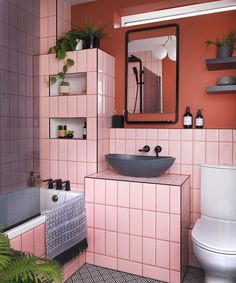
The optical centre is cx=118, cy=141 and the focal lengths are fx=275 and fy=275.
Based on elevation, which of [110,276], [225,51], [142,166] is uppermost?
[225,51]

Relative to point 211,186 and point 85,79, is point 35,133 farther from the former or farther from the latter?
point 211,186

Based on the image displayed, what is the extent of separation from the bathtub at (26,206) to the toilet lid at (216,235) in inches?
40.3

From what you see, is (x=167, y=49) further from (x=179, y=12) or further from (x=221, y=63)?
(x=221, y=63)

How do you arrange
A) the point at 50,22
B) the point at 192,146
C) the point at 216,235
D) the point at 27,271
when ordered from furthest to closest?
the point at 50,22 → the point at 192,146 → the point at 216,235 → the point at 27,271

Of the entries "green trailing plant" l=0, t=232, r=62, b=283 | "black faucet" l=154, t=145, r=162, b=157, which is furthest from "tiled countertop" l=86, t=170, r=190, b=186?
"green trailing plant" l=0, t=232, r=62, b=283

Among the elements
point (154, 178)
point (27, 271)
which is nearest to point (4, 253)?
point (27, 271)

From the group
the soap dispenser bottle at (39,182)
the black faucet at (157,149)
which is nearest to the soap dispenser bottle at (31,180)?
the soap dispenser bottle at (39,182)

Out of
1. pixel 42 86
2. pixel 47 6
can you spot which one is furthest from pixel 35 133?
pixel 47 6

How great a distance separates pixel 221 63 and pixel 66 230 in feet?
5.63

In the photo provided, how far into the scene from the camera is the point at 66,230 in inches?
79.0

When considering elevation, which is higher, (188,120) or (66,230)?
(188,120)

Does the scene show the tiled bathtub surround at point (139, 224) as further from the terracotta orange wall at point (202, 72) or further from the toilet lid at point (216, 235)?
the terracotta orange wall at point (202, 72)

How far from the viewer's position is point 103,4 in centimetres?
269

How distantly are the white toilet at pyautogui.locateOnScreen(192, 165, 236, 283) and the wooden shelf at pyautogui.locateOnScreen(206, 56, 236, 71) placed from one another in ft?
2.60
